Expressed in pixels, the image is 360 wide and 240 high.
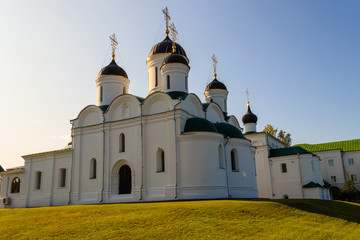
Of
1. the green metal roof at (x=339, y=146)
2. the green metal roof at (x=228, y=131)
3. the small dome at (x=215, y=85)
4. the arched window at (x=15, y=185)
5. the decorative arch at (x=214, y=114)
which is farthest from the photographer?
the green metal roof at (x=339, y=146)

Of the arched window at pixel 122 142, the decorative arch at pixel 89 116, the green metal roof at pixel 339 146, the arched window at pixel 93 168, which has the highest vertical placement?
the decorative arch at pixel 89 116

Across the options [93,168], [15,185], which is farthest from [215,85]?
[15,185]

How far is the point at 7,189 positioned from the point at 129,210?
19090mm

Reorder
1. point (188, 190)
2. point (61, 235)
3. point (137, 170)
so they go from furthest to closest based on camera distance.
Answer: point (137, 170)
point (188, 190)
point (61, 235)

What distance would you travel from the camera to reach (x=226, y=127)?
2309 cm

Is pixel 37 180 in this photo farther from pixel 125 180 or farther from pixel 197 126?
pixel 197 126

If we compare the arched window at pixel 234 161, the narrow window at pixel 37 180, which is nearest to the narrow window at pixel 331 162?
the arched window at pixel 234 161

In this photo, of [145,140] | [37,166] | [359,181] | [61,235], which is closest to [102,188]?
[145,140]

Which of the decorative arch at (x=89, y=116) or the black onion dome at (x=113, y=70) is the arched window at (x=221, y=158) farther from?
the black onion dome at (x=113, y=70)

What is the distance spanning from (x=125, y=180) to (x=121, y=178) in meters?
0.39

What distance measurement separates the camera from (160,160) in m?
21.2

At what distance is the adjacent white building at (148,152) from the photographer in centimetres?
2027

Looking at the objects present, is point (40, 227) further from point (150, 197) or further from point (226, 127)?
point (226, 127)

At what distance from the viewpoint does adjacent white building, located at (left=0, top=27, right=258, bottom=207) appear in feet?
66.5
